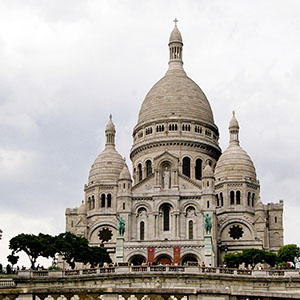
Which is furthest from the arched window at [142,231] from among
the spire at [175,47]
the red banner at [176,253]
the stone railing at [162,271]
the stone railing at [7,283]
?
the stone railing at [7,283]

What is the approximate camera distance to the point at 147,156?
115562 mm

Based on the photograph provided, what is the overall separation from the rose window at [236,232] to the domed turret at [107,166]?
701 inches

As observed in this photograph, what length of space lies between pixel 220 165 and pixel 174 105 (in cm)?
1243

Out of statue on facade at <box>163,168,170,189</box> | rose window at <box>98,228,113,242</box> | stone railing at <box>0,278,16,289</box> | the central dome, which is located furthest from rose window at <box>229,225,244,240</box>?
stone railing at <box>0,278,16,289</box>

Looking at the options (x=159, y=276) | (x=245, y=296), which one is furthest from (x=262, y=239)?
(x=245, y=296)

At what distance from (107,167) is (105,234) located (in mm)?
10462

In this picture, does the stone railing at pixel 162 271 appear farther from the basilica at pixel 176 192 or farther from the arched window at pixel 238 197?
the arched window at pixel 238 197

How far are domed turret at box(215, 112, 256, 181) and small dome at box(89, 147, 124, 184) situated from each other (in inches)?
557

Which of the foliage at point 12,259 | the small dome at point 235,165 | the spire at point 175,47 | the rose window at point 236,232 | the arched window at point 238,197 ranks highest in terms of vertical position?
the spire at point 175,47

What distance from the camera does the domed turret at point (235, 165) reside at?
110188mm

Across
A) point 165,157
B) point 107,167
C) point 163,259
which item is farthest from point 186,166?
point 163,259

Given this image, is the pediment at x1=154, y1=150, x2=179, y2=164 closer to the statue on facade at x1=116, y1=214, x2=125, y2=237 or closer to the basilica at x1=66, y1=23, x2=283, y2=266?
the basilica at x1=66, y1=23, x2=283, y2=266

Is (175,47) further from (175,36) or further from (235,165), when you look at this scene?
(235,165)

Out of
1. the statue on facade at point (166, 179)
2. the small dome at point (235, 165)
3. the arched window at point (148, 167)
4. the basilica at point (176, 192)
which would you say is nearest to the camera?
the basilica at point (176, 192)
